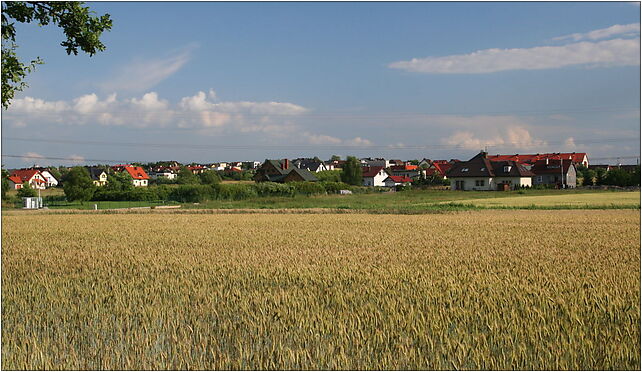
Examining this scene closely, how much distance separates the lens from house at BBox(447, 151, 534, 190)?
302 feet

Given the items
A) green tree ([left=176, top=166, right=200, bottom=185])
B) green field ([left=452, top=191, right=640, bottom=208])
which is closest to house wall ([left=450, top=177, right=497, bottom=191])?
green field ([left=452, top=191, right=640, bottom=208])

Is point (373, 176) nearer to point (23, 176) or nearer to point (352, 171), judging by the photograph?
point (352, 171)

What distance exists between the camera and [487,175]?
9294cm

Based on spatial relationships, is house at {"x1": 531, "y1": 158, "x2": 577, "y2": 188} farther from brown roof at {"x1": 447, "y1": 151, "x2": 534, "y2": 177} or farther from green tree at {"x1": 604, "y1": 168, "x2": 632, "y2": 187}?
green tree at {"x1": 604, "y1": 168, "x2": 632, "y2": 187}

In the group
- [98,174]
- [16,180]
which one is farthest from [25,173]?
[98,174]

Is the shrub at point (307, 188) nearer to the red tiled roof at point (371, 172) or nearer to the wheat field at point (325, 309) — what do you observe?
the wheat field at point (325, 309)

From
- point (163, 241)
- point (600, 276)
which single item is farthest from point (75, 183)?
point (600, 276)

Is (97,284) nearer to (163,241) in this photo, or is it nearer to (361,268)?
(361,268)

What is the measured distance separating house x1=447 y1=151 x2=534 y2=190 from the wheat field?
78733mm

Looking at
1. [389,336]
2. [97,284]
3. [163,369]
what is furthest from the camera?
[97,284]

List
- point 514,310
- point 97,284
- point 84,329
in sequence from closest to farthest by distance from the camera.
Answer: point 84,329 → point 514,310 → point 97,284

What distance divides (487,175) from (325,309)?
8844 cm

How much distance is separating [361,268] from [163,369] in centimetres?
682

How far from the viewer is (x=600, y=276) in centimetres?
1082
